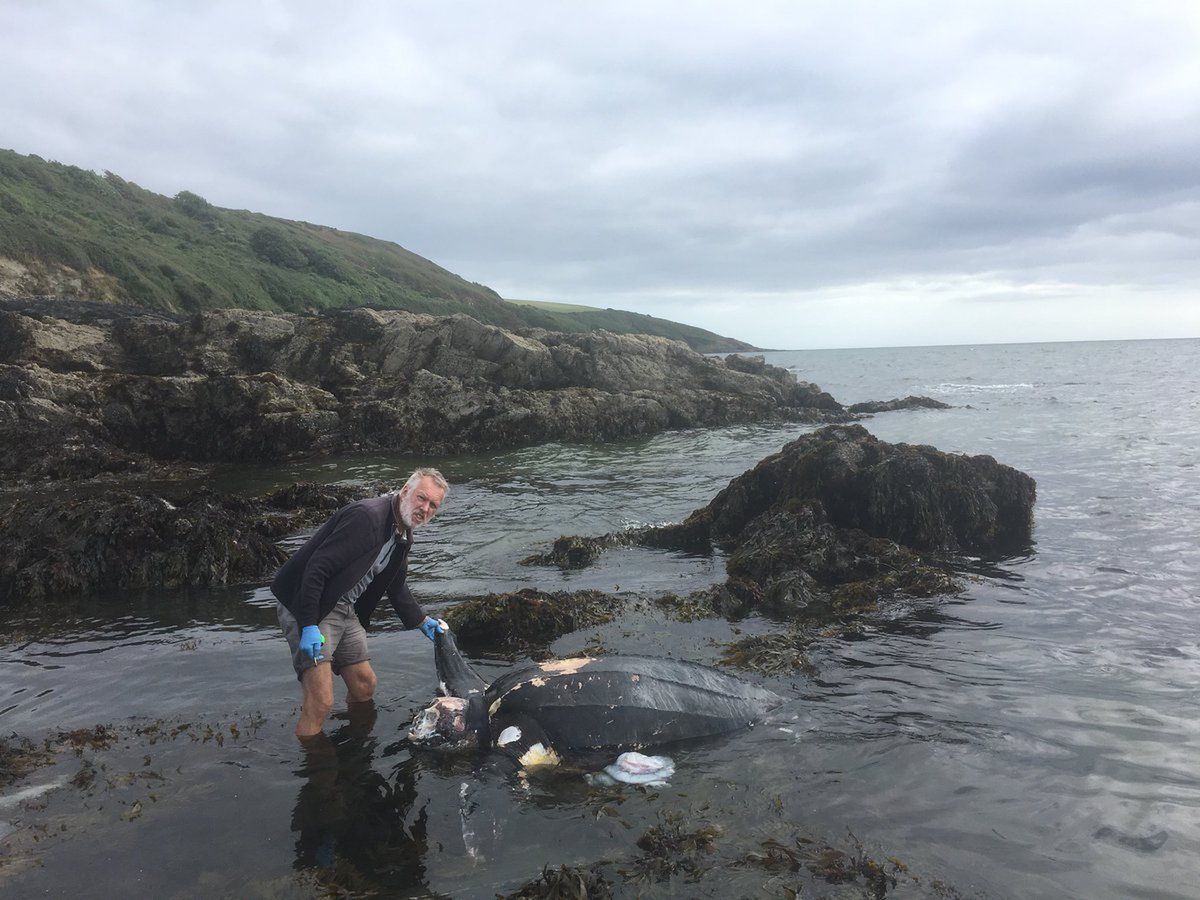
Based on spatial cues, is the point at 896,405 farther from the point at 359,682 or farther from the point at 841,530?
the point at 359,682

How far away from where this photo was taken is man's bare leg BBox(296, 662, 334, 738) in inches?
224

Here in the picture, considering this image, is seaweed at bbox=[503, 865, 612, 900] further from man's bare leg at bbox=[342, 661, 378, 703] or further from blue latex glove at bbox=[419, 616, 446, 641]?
man's bare leg at bbox=[342, 661, 378, 703]

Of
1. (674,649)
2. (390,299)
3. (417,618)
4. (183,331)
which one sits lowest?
(674,649)

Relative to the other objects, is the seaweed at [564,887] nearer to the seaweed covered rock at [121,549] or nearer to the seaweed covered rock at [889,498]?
the seaweed covered rock at [121,549]

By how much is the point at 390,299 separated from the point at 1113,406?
5969cm

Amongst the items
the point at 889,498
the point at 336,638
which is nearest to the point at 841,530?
the point at 889,498

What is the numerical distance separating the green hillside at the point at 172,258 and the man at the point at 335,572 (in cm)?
4314

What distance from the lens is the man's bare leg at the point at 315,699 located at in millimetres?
5691

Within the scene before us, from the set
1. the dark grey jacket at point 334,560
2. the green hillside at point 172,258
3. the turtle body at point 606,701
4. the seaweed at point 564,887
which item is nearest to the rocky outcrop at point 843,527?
the turtle body at point 606,701

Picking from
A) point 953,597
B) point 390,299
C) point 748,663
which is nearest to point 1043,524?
Result: point 953,597

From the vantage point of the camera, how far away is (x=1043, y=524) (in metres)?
13.3

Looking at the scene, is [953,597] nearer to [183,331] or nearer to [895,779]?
[895,779]

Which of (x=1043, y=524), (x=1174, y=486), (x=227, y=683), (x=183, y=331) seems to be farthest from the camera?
(x=183, y=331)

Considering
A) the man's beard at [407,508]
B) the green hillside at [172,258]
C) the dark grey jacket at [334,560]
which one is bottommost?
the dark grey jacket at [334,560]
